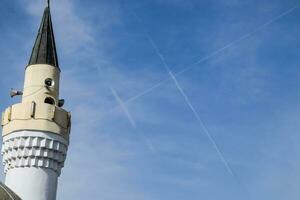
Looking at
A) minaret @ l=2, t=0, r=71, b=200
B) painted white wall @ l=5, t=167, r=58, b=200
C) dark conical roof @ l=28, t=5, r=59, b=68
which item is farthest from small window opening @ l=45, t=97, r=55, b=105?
painted white wall @ l=5, t=167, r=58, b=200

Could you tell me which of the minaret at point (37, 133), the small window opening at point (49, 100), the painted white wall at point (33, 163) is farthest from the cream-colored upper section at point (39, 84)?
the painted white wall at point (33, 163)

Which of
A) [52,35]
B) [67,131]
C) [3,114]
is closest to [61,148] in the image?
[67,131]

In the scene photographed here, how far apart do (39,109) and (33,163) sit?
2.78 m

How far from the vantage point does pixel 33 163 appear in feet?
107

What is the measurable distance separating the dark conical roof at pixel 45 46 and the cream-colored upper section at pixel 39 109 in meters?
0.41

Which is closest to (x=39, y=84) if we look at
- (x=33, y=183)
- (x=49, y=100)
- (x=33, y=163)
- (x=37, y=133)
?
(x=49, y=100)

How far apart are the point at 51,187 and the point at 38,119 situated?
334 centimetres

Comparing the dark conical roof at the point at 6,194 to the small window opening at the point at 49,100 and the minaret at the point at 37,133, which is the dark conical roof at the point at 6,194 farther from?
the small window opening at the point at 49,100

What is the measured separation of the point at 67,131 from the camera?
3462cm

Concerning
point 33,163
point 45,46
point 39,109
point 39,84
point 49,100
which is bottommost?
point 33,163

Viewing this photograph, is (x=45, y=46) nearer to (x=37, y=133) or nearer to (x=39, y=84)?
(x=39, y=84)

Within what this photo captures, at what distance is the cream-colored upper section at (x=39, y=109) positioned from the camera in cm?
3362

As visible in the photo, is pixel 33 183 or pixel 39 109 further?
pixel 39 109

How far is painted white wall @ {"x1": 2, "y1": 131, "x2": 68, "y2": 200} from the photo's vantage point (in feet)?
106
